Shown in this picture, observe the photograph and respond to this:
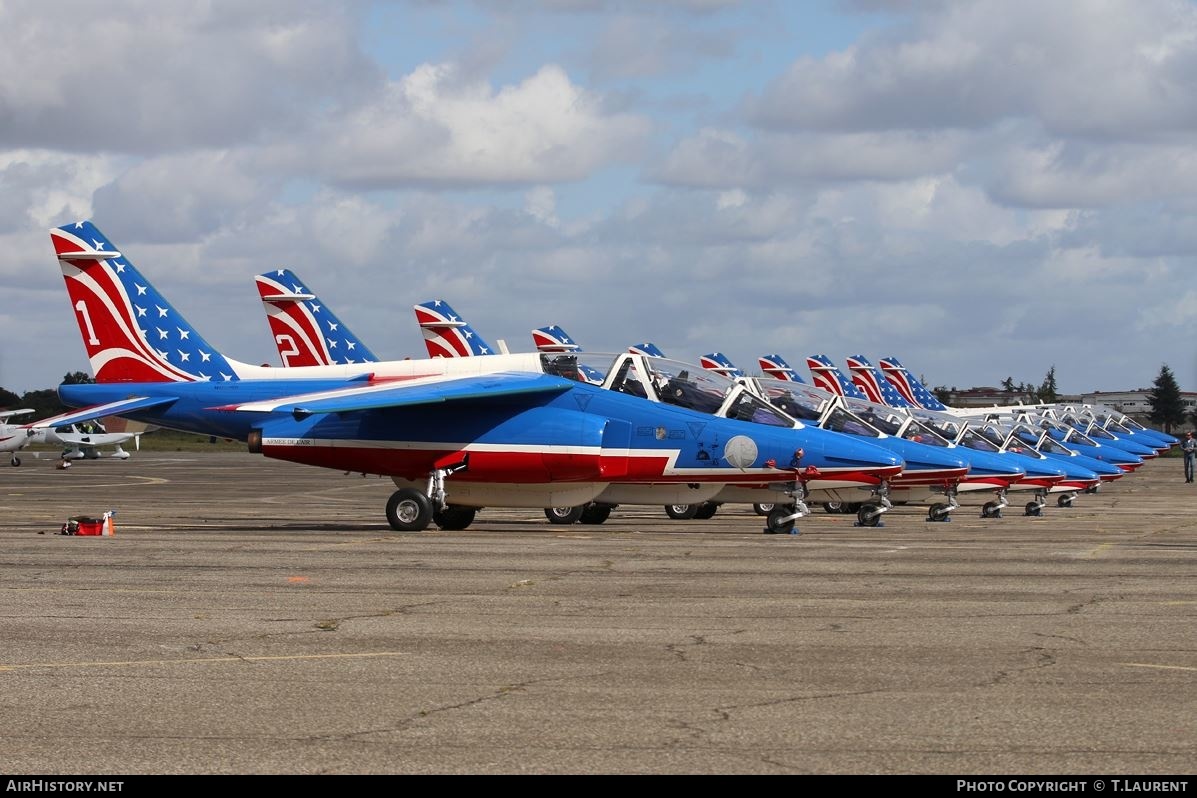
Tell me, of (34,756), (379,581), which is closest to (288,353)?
(379,581)

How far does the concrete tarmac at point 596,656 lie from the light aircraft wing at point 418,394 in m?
3.02

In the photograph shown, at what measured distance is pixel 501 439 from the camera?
23.1m

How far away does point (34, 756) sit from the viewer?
715 cm

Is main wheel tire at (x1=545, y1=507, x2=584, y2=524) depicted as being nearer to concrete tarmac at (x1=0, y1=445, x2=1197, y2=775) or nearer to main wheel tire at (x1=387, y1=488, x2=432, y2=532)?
main wheel tire at (x1=387, y1=488, x2=432, y2=532)

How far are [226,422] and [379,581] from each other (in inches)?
472

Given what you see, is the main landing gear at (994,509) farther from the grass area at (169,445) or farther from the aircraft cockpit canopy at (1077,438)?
the grass area at (169,445)

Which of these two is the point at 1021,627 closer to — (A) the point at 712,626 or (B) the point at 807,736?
(A) the point at 712,626

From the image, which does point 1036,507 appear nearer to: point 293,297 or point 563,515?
point 563,515

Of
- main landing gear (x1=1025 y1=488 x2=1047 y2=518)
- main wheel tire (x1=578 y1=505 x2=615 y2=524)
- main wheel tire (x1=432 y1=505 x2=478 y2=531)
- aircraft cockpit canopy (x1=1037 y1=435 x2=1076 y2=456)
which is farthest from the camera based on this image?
aircraft cockpit canopy (x1=1037 y1=435 x2=1076 y2=456)

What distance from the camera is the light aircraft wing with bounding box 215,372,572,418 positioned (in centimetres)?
2227

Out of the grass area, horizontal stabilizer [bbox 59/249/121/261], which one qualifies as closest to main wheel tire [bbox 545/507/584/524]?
horizontal stabilizer [bbox 59/249/121/261]

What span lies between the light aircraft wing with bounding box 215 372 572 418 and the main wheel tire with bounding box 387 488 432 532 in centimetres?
140

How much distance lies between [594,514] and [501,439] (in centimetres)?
384

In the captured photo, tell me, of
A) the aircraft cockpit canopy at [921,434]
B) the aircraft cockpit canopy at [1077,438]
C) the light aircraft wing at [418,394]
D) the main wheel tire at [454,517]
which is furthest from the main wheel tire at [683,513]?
the aircraft cockpit canopy at [1077,438]
